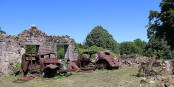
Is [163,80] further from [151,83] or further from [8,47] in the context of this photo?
[8,47]

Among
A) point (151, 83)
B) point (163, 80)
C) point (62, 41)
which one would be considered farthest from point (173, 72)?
point (62, 41)

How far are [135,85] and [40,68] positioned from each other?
517 centimetres

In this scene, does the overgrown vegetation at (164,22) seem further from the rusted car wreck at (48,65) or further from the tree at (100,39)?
the tree at (100,39)

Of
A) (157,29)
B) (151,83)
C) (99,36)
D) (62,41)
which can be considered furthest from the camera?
(99,36)

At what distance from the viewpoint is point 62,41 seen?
1409cm

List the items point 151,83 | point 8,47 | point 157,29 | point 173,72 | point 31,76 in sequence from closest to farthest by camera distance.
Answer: point 151,83 → point 173,72 → point 31,76 → point 8,47 → point 157,29

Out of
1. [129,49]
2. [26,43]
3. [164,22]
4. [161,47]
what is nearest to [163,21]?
[164,22]

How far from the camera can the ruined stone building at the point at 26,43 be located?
10.8 meters

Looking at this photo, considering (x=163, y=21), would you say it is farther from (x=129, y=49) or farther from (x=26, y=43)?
(x=129, y=49)

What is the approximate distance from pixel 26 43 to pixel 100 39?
75.7 ft

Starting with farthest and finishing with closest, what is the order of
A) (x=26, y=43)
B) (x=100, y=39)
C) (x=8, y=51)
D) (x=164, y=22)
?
(x=100, y=39)
(x=164, y=22)
(x=26, y=43)
(x=8, y=51)

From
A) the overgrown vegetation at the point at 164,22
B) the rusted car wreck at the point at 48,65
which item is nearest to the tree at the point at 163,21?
the overgrown vegetation at the point at 164,22

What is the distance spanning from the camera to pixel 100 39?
34.5m

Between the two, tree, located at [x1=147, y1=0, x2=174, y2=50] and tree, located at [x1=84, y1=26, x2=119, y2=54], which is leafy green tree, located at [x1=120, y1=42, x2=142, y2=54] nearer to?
tree, located at [x1=84, y1=26, x2=119, y2=54]
